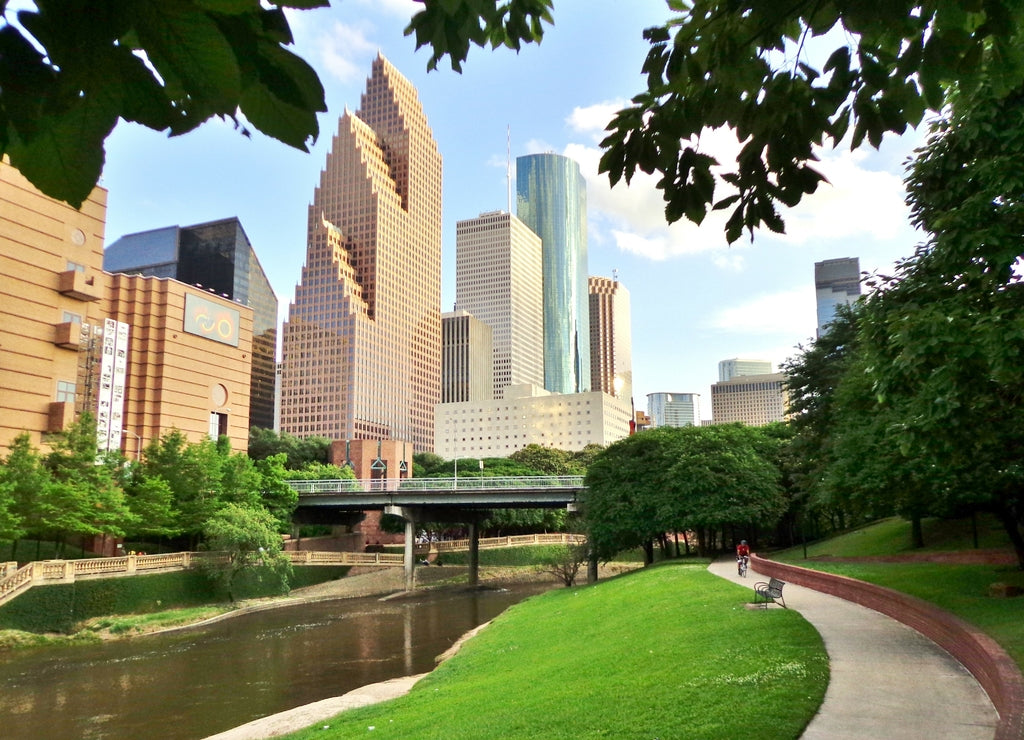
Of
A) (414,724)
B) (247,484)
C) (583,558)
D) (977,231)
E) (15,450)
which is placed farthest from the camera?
(247,484)

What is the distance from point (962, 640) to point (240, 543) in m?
46.7

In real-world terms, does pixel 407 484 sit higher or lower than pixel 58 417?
lower

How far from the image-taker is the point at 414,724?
1562cm

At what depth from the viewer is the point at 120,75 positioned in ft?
7.01

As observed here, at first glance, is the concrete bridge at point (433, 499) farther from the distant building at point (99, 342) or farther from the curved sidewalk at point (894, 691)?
the curved sidewalk at point (894, 691)

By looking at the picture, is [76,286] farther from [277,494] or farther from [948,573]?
[948,573]

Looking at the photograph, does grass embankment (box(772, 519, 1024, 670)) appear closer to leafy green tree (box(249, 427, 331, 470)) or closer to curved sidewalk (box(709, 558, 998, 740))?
curved sidewalk (box(709, 558, 998, 740))

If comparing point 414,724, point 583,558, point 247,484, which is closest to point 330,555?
point 247,484

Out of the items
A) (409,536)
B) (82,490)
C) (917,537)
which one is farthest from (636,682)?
(409,536)

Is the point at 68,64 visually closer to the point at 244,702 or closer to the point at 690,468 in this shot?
the point at 244,702

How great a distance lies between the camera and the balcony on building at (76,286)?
5306 centimetres

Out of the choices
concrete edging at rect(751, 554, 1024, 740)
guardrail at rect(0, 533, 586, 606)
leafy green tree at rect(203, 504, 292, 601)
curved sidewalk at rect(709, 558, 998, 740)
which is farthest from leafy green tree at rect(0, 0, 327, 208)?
leafy green tree at rect(203, 504, 292, 601)

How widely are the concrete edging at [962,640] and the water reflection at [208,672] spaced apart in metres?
16.7

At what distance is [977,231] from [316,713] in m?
19.3
